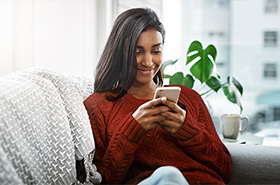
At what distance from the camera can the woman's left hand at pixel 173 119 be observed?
4.01ft

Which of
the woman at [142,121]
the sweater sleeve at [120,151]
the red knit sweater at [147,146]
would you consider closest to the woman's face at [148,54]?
the woman at [142,121]

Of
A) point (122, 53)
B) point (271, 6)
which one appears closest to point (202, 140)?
point (122, 53)

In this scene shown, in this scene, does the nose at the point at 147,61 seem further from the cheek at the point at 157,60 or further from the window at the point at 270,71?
the window at the point at 270,71

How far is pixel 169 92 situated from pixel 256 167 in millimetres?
498

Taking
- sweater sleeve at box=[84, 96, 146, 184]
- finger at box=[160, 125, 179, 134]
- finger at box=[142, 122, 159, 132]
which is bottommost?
sweater sleeve at box=[84, 96, 146, 184]

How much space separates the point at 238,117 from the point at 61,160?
118 cm

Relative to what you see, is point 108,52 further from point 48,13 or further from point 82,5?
point 82,5

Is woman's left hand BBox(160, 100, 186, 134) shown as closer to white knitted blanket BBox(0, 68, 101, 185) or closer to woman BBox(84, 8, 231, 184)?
woman BBox(84, 8, 231, 184)

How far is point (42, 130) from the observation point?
102 cm

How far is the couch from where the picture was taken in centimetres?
90

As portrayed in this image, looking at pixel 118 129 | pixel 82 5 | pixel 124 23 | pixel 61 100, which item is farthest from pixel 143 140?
pixel 82 5

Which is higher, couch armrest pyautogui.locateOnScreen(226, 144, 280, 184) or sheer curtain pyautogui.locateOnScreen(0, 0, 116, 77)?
sheer curtain pyautogui.locateOnScreen(0, 0, 116, 77)

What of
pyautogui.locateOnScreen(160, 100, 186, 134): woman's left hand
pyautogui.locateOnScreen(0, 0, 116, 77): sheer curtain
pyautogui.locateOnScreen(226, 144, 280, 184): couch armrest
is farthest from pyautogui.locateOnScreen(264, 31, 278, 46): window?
pyautogui.locateOnScreen(160, 100, 186, 134): woman's left hand

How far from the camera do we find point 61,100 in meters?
1.16
